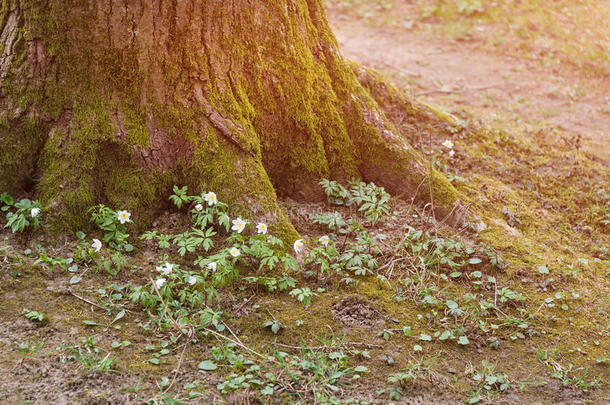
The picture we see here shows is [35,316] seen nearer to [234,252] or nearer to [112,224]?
[112,224]

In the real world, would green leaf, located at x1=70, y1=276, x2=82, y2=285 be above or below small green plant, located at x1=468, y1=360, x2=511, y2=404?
above

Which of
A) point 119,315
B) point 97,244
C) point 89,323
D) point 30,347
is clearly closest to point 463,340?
point 119,315

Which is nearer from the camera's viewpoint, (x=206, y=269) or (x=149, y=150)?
(x=206, y=269)

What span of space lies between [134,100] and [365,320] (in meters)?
2.18

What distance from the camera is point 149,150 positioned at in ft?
12.2

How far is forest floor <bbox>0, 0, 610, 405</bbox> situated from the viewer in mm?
2818

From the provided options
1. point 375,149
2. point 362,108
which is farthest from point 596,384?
point 362,108

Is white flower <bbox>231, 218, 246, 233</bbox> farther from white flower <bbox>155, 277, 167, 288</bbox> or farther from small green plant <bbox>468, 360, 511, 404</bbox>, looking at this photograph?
small green plant <bbox>468, 360, 511, 404</bbox>

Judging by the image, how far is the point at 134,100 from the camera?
3668 mm

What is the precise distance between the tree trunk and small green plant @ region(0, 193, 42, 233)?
87 mm

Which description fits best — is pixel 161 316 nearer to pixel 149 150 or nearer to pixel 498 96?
pixel 149 150

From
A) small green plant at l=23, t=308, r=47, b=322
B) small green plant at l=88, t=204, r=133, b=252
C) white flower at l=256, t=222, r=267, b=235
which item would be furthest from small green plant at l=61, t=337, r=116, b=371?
white flower at l=256, t=222, r=267, b=235

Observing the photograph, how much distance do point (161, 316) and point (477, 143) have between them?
410cm

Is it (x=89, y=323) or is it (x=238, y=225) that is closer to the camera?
(x=89, y=323)
